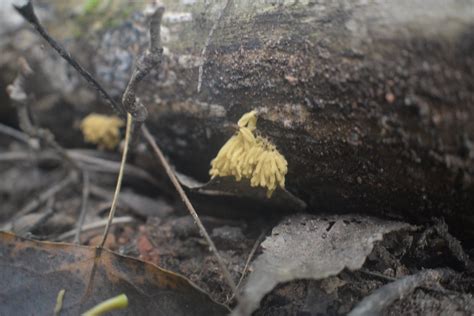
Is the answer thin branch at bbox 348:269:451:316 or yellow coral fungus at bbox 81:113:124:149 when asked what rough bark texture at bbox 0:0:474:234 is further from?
yellow coral fungus at bbox 81:113:124:149

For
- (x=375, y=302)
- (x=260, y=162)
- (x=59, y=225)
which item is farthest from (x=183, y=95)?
(x=375, y=302)

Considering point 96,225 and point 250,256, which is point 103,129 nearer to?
point 96,225

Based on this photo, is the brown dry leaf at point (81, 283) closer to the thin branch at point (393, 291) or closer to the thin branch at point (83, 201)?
the thin branch at point (83, 201)

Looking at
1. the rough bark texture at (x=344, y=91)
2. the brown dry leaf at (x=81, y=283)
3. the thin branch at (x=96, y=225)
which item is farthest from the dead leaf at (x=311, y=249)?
the thin branch at (x=96, y=225)

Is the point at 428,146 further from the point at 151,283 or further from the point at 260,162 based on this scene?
the point at 151,283

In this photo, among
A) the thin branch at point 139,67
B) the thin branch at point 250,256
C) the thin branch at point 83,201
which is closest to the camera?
the thin branch at point 139,67
